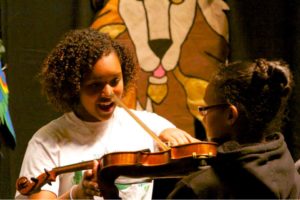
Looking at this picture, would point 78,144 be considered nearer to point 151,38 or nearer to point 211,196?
point 211,196

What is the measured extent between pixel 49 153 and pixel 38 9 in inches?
35.9

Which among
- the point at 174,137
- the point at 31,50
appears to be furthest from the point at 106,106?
the point at 31,50

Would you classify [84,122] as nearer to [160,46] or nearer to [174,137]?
[174,137]

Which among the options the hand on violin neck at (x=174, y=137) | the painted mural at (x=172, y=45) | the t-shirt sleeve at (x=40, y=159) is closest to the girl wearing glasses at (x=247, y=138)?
the hand on violin neck at (x=174, y=137)

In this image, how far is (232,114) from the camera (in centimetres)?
118

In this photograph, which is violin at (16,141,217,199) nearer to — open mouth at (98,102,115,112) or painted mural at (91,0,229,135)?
open mouth at (98,102,115,112)

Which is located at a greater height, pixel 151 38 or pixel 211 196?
pixel 151 38

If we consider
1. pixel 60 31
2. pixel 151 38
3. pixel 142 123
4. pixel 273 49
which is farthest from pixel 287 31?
pixel 142 123

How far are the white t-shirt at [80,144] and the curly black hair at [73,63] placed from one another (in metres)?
0.06

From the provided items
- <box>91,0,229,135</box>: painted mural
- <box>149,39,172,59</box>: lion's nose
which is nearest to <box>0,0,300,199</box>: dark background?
<box>91,0,229,135</box>: painted mural

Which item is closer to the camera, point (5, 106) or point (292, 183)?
point (292, 183)

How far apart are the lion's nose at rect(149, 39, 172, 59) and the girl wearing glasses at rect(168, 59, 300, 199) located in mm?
948

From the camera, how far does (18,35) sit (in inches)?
80.5

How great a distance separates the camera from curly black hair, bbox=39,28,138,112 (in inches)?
53.4
